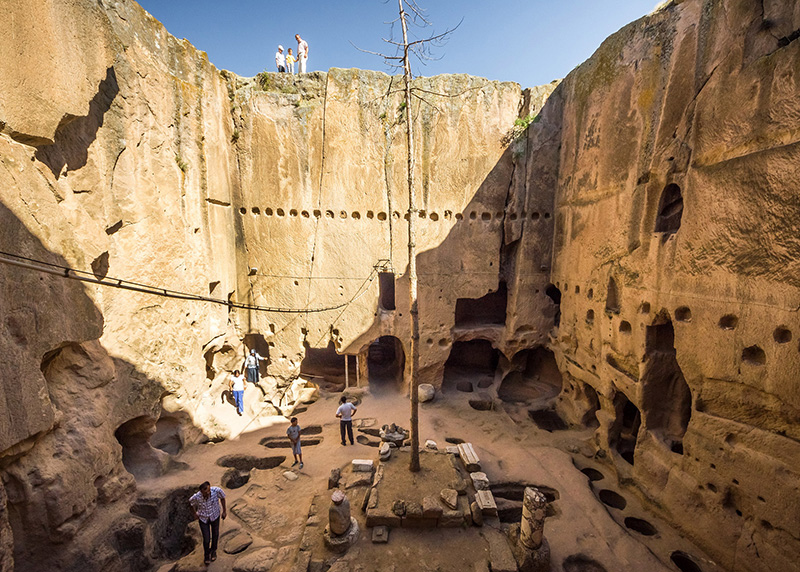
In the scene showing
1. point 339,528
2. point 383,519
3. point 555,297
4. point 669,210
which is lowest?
point 383,519

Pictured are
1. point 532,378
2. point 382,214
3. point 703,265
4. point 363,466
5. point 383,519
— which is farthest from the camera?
point 532,378

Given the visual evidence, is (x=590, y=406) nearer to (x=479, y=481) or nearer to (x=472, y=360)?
(x=479, y=481)

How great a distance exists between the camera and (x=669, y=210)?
24.5ft

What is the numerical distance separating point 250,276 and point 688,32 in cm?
1198

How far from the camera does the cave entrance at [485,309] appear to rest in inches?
528

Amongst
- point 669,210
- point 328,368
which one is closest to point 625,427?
point 669,210

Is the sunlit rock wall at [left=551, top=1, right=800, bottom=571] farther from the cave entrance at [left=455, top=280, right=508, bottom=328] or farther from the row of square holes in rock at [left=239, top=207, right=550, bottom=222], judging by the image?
the cave entrance at [left=455, top=280, right=508, bottom=328]

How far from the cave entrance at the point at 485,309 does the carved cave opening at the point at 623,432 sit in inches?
193

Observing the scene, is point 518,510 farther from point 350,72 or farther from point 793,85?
point 350,72

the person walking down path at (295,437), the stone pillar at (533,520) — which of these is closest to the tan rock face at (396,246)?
the person walking down path at (295,437)

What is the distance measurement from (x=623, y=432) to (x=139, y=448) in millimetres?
11575

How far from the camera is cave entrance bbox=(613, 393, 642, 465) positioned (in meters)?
8.75

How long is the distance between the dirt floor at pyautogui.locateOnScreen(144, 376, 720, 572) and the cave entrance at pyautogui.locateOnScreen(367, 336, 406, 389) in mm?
2037

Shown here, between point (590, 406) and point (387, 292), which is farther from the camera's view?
point (387, 292)
